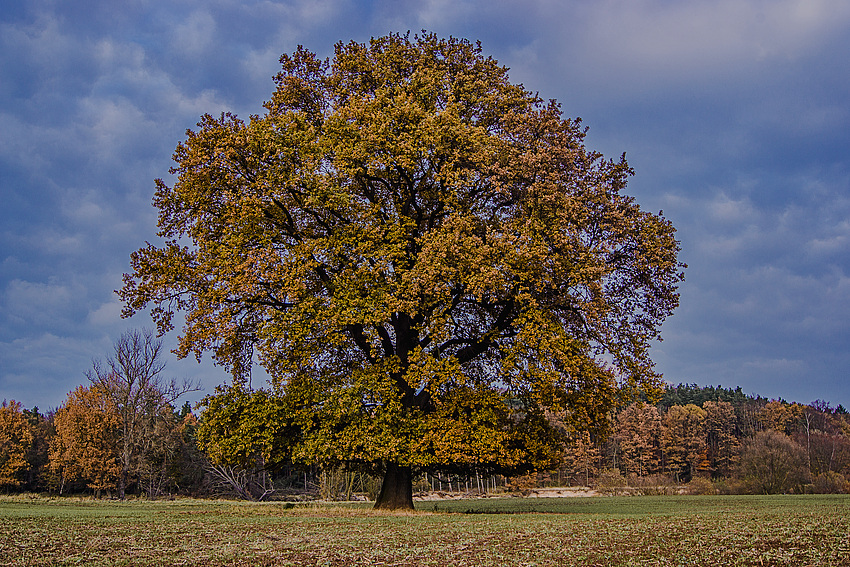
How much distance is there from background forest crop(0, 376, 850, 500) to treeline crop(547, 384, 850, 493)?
0.16 meters

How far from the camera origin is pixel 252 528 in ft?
41.1

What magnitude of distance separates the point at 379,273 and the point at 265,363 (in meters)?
4.95

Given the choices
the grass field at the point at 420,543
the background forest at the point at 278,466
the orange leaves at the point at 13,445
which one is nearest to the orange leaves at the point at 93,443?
the background forest at the point at 278,466

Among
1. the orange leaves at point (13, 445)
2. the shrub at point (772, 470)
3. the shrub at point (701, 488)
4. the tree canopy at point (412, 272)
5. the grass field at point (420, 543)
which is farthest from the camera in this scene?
the orange leaves at point (13, 445)

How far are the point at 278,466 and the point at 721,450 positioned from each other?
9178 centimetres

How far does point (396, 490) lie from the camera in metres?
21.2

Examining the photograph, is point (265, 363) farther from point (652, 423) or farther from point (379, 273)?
point (652, 423)

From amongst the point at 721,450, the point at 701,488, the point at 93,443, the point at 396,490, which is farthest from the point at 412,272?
the point at 721,450

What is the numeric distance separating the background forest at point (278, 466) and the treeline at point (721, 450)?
16 centimetres

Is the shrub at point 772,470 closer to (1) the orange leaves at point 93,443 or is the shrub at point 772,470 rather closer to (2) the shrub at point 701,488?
(2) the shrub at point 701,488

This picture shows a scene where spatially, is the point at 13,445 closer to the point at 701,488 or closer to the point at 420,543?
the point at 701,488

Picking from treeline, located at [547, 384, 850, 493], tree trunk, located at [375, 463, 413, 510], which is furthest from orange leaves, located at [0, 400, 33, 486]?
tree trunk, located at [375, 463, 413, 510]

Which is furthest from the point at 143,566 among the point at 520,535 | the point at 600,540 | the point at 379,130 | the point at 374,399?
the point at 379,130

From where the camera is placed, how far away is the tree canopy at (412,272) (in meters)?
19.0
